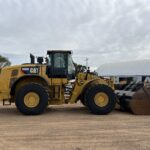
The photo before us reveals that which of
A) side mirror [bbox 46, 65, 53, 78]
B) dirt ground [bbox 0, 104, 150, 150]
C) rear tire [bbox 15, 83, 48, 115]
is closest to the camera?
dirt ground [bbox 0, 104, 150, 150]

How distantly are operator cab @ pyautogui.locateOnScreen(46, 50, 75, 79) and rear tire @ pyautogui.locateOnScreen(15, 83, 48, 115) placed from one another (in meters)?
1.02

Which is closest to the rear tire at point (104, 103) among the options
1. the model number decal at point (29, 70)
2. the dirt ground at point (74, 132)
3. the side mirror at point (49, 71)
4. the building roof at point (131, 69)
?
the dirt ground at point (74, 132)

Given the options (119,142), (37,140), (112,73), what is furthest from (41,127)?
(112,73)

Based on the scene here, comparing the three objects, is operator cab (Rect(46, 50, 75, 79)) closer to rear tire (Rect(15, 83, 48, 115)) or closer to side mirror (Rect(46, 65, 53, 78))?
side mirror (Rect(46, 65, 53, 78))

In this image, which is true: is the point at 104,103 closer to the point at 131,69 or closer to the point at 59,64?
the point at 59,64

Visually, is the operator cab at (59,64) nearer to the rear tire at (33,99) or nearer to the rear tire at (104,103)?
the rear tire at (33,99)

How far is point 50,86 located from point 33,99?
1006mm

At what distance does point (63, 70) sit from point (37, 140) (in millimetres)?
6951

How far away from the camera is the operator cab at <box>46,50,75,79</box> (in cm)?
1722

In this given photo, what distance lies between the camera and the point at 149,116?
1630 cm

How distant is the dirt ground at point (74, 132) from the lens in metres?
10.0

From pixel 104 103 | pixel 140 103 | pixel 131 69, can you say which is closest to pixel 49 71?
pixel 104 103

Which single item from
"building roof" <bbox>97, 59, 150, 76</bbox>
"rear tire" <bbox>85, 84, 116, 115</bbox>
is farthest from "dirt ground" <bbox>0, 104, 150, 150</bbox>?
"building roof" <bbox>97, 59, 150, 76</bbox>

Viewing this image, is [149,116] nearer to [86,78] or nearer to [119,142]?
[86,78]
